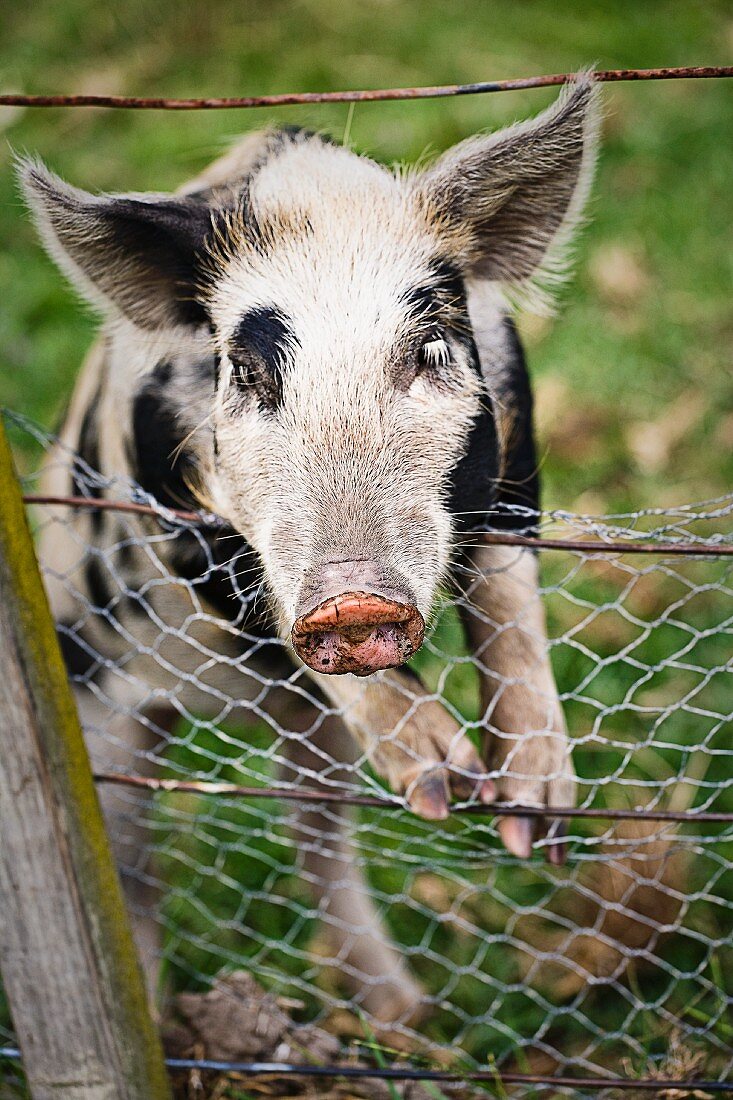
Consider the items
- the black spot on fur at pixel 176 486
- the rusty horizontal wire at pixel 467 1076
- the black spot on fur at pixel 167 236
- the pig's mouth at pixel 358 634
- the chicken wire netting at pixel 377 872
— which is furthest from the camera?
the chicken wire netting at pixel 377 872

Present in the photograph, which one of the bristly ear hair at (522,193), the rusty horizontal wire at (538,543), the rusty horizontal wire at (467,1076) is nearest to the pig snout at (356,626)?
the rusty horizontal wire at (538,543)

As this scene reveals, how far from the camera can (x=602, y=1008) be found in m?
2.04

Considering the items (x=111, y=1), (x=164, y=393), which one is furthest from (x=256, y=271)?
Answer: (x=111, y=1)

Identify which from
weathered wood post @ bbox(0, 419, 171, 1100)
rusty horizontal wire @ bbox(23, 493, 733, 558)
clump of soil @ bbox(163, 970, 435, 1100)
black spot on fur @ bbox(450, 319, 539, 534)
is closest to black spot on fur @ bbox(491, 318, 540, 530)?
black spot on fur @ bbox(450, 319, 539, 534)

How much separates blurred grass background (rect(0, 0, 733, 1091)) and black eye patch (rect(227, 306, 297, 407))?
479mm

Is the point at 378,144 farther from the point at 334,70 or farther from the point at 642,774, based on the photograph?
the point at 642,774

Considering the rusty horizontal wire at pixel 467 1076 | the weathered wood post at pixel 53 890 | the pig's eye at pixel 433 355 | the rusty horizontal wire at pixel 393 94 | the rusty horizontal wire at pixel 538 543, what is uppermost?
the rusty horizontal wire at pixel 393 94

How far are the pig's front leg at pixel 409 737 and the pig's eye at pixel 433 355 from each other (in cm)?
41

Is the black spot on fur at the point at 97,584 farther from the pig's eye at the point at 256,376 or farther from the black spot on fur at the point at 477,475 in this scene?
the black spot on fur at the point at 477,475

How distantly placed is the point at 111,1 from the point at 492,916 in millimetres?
4395

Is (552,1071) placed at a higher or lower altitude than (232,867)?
lower

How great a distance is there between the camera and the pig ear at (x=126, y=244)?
1.42 m

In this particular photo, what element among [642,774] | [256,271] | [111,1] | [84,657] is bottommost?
[642,774]

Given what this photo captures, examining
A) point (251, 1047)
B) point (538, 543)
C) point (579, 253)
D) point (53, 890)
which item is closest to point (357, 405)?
point (538, 543)
